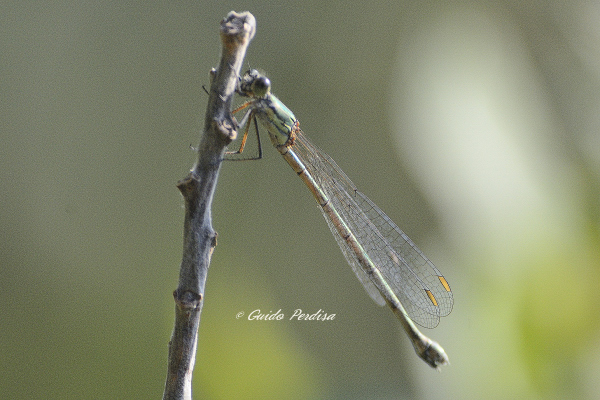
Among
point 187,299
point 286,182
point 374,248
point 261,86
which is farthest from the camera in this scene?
point 286,182

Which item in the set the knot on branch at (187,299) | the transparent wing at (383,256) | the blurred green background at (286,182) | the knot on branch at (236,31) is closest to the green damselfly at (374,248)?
the transparent wing at (383,256)

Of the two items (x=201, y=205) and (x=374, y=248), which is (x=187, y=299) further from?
(x=374, y=248)

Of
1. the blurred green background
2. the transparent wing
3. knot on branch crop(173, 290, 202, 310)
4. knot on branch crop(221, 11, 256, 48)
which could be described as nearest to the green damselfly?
the transparent wing

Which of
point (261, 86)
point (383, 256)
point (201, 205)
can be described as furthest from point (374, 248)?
point (201, 205)

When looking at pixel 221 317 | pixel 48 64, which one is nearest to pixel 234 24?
pixel 221 317

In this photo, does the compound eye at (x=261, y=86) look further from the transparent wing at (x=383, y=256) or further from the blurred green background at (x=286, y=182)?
the blurred green background at (x=286, y=182)
